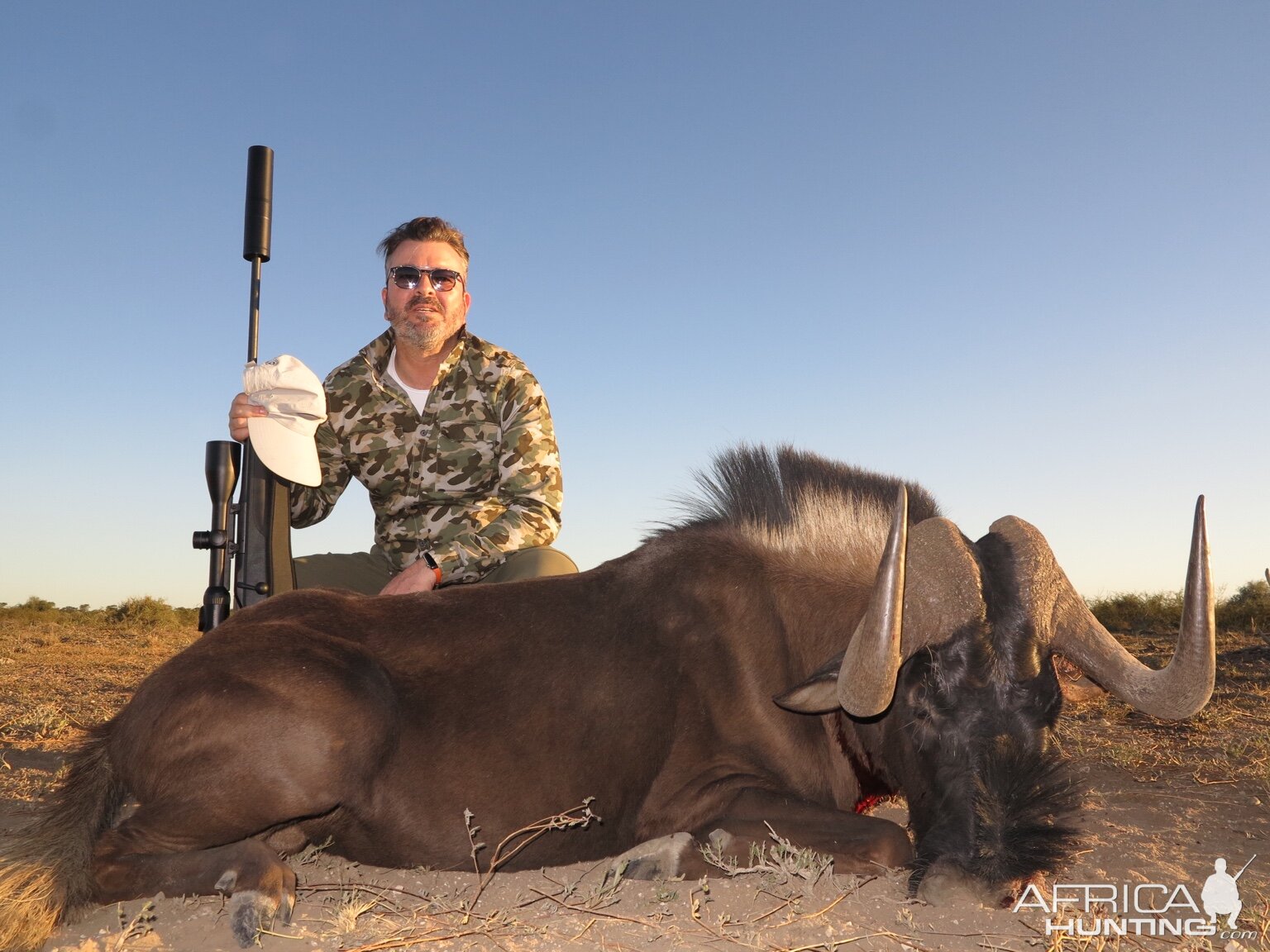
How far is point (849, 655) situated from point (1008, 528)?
89cm

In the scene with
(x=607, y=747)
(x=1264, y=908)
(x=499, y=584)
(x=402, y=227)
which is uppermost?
→ (x=402, y=227)

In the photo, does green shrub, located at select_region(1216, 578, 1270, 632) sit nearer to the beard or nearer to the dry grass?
the dry grass

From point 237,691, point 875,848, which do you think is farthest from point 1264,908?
point 237,691

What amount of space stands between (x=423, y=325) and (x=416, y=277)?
337 millimetres

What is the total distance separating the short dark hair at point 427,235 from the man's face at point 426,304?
63mm

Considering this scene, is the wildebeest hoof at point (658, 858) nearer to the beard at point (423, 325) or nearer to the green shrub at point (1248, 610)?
the beard at point (423, 325)

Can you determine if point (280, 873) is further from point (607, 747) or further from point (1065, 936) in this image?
point (1065, 936)

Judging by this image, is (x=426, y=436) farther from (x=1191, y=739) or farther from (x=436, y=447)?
(x=1191, y=739)

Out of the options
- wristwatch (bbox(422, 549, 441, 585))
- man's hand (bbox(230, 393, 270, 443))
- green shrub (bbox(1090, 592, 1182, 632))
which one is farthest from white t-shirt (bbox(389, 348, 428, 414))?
green shrub (bbox(1090, 592, 1182, 632))

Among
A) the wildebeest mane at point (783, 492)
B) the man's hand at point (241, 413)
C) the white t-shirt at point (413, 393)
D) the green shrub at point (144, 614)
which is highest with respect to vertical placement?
the white t-shirt at point (413, 393)

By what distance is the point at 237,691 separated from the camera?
3371 millimetres

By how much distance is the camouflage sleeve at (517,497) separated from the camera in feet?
18.3
